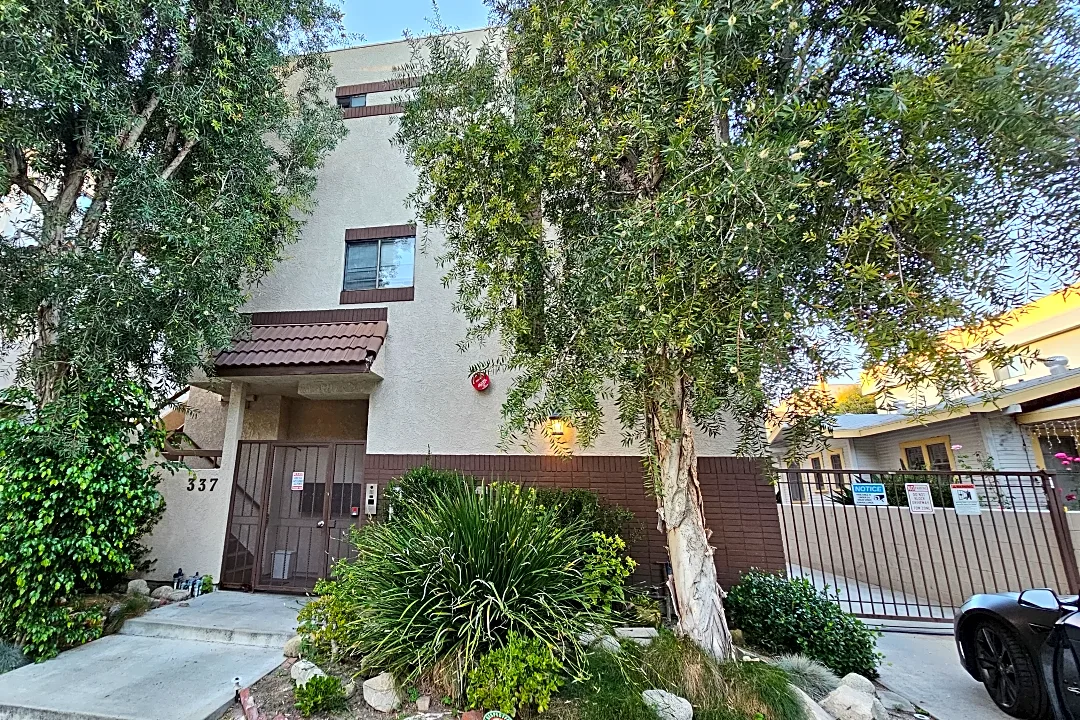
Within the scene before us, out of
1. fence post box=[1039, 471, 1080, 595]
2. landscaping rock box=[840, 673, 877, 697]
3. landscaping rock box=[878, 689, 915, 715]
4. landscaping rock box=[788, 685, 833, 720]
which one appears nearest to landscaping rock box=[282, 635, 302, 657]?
landscaping rock box=[788, 685, 833, 720]

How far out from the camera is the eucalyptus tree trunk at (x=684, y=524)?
428cm

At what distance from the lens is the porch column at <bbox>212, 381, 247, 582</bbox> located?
7.50 m

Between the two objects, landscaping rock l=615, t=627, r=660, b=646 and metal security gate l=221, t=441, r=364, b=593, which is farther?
metal security gate l=221, t=441, r=364, b=593

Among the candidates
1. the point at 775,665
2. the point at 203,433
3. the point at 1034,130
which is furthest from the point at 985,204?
the point at 203,433

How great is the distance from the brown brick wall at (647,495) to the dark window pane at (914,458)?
7798 millimetres

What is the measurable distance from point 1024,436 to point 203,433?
16.7m

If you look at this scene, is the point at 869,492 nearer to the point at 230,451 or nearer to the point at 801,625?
the point at 801,625

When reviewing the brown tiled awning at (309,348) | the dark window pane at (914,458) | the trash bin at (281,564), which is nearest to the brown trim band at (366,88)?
the brown tiled awning at (309,348)

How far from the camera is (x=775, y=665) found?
436 centimetres

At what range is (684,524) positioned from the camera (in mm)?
4461

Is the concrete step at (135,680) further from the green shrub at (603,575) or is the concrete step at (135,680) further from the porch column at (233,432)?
the green shrub at (603,575)

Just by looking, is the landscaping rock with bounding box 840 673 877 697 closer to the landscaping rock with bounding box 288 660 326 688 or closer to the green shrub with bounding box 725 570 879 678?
the green shrub with bounding box 725 570 879 678

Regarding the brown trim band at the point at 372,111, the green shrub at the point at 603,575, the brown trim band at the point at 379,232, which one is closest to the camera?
the green shrub at the point at 603,575

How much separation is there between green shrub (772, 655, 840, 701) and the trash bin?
23.1 feet
